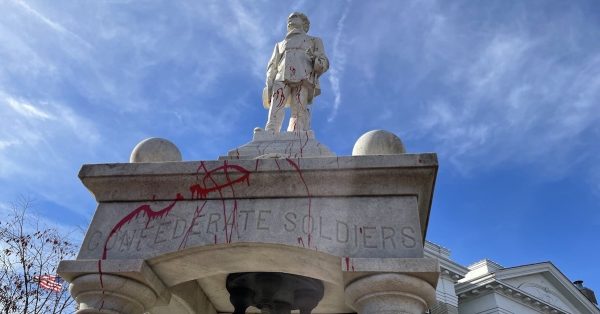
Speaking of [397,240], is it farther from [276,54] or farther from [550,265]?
[550,265]

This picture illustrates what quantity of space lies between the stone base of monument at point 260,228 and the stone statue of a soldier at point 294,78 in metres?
1.86

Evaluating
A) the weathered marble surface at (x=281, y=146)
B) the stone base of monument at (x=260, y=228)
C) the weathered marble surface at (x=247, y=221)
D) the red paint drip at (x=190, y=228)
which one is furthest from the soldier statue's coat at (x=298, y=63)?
the red paint drip at (x=190, y=228)

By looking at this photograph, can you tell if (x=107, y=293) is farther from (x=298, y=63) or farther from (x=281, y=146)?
(x=298, y=63)

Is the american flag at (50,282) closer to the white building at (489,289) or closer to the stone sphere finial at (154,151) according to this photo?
the stone sphere finial at (154,151)

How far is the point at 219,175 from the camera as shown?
4449mm

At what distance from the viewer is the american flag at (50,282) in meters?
13.9

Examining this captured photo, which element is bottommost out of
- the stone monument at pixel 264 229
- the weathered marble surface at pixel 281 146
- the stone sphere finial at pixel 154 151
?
the stone monument at pixel 264 229

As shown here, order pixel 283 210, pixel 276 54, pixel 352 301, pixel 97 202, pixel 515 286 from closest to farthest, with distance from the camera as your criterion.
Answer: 1. pixel 352 301
2. pixel 283 210
3. pixel 97 202
4. pixel 276 54
5. pixel 515 286

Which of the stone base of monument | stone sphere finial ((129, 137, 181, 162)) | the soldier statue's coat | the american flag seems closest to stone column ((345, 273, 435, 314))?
the stone base of monument

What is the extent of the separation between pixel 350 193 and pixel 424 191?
2.27 feet

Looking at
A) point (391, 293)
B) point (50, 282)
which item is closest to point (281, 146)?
point (391, 293)

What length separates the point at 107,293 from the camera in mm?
4070

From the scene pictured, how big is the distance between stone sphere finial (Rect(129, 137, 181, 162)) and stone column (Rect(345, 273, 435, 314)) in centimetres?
221

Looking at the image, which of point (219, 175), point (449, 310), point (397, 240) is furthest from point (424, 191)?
point (449, 310)
